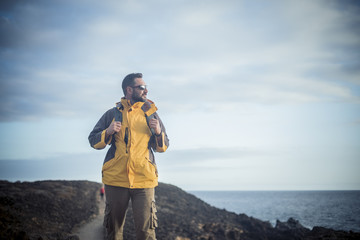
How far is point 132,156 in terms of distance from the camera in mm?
4148

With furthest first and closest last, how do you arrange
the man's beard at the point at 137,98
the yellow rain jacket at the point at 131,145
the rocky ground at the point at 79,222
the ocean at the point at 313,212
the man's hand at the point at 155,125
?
the ocean at the point at 313,212 → the rocky ground at the point at 79,222 → the man's beard at the point at 137,98 → the man's hand at the point at 155,125 → the yellow rain jacket at the point at 131,145

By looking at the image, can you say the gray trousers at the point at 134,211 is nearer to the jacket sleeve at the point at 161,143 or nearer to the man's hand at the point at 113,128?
the jacket sleeve at the point at 161,143

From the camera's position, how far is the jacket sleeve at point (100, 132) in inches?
164

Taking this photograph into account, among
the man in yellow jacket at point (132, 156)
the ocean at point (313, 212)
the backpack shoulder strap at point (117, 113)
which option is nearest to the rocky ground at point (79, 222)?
the man in yellow jacket at point (132, 156)

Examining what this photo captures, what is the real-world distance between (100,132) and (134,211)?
53.1 inches

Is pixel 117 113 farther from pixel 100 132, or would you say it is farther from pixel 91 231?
pixel 91 231

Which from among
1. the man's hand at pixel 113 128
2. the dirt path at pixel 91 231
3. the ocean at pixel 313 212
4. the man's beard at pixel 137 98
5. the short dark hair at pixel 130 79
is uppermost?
the short dark hair at pixel 130 79

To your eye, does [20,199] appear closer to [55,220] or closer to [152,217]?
[55,220]

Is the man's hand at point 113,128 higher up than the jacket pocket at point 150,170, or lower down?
higher up

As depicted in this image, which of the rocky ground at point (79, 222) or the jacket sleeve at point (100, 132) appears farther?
the rocky ground at point (79, 222)

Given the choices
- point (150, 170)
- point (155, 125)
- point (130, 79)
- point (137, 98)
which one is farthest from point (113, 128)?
point (130, 79)

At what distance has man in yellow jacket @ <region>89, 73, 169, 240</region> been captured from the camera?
4.03 m

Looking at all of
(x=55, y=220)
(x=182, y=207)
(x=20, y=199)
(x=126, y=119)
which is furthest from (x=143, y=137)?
(x=182, y=207)

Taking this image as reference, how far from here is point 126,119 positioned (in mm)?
4352
